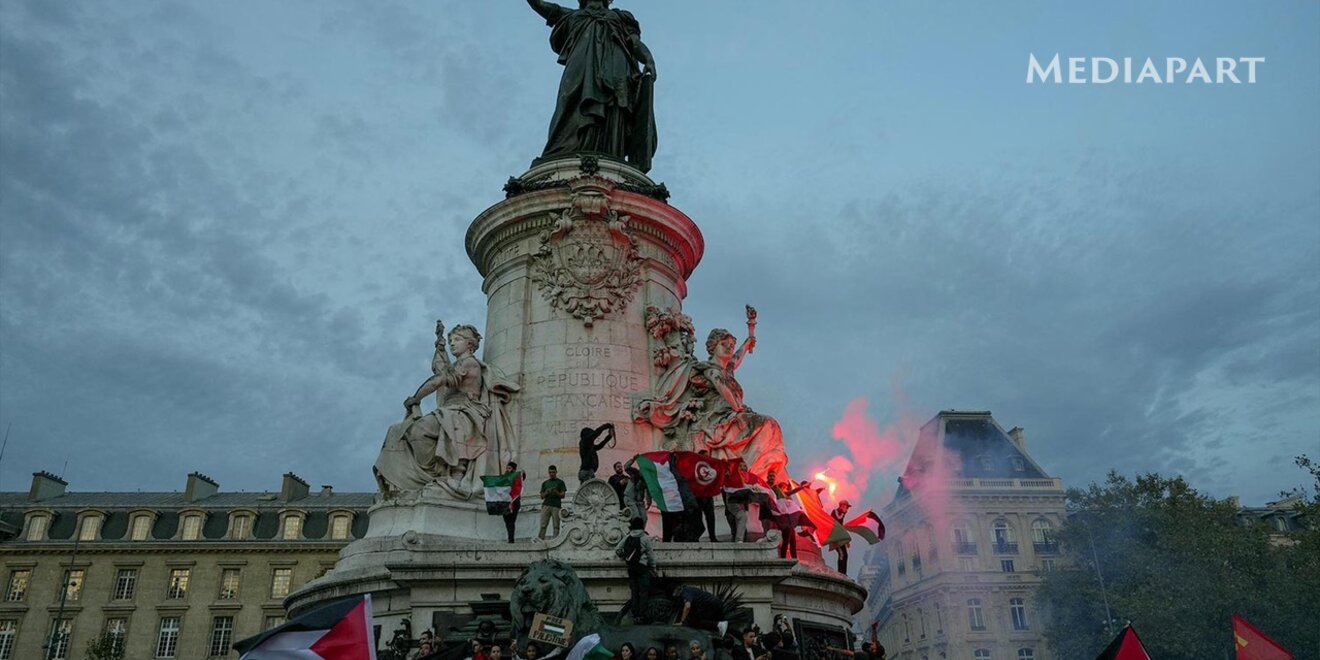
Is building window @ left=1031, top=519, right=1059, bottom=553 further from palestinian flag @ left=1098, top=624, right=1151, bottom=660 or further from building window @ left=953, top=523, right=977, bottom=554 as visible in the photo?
palestinian flag @ left=1098, top=624, right=1151, bottom=660

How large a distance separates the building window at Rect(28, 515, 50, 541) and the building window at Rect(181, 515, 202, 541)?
24.5 feet

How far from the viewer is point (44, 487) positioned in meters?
55.1

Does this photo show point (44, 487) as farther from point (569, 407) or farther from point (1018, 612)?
point (1018, 612)

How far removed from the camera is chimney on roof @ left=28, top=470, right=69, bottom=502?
5441 centimetres

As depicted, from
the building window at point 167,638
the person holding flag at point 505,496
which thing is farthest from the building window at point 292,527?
the person holding flag at point 505,496

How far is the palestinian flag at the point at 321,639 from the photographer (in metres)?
8.90

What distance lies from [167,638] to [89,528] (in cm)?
841

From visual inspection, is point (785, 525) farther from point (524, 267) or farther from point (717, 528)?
point (524, 267)

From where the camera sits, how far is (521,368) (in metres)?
18.0

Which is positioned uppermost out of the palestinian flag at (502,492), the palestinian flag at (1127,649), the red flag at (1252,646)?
the palestinian flag at (502,492)

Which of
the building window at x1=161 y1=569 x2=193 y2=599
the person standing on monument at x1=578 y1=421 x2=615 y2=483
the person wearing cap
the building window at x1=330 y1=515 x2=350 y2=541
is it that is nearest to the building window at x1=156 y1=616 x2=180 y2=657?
the building window at x1=161 y1=569 x2=193 y2=599

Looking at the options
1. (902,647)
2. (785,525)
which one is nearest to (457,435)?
(785,525)

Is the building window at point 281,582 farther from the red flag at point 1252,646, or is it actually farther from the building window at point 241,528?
the red flag at point 1252,646

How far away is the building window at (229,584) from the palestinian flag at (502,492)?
129 feet
